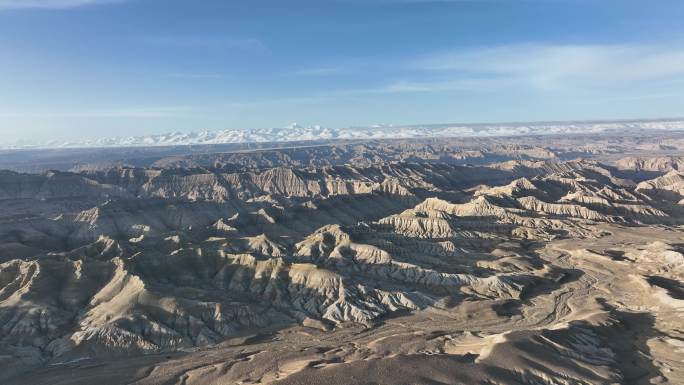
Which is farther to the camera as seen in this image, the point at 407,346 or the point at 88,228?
the point at 88,228

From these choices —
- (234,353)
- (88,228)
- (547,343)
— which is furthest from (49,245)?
(547,343)

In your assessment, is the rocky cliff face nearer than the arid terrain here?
No

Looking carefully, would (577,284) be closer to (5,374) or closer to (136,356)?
(136,356)

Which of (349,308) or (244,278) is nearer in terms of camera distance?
(349,308)

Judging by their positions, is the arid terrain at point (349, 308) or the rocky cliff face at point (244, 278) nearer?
the arid terrain at point (349, 308)

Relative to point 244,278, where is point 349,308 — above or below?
below

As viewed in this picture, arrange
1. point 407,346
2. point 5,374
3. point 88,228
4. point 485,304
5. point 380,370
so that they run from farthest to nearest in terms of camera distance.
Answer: point 88,228 → point 485,304 → point 407,346 → point 5,374 → point 380,370

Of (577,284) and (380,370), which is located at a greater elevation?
(380,370)

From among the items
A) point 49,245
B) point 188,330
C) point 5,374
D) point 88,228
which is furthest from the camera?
point 88,228

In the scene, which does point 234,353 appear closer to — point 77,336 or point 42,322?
point 77,336
